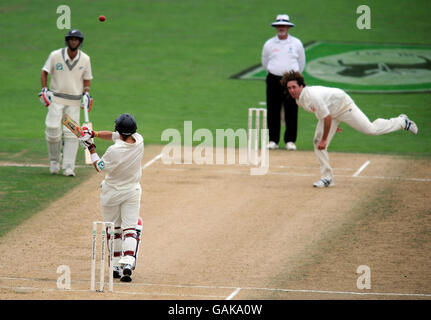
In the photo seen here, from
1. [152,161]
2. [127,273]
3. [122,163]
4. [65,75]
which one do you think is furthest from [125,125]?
[152,161]

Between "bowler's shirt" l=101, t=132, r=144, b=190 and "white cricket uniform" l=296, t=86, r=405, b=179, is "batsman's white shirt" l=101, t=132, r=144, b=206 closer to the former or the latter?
"bowler's shirt" l=101, t=132, r=144, b=190

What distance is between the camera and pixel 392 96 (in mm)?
20641

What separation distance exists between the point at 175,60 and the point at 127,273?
16.1 metres

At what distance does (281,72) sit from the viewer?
1573cm

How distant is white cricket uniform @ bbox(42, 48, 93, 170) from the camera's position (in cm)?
1373

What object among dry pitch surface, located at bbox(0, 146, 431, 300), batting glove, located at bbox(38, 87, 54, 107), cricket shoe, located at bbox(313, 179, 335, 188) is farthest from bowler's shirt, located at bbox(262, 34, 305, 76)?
batting glove, located at bbox(38, 87, 54, 107)

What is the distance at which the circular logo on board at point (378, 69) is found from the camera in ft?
71.6

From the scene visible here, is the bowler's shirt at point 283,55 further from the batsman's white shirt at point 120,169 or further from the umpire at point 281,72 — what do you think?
the batsman's white shirt at point 120,169

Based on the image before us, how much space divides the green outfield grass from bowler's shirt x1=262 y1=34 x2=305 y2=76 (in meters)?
1.54

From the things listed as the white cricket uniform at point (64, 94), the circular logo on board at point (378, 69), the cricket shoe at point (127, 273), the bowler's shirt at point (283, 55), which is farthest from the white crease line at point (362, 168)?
the circular logo on board at point (378, 69)

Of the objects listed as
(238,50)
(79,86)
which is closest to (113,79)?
(238,50)

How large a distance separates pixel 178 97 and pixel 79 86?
22.2ft

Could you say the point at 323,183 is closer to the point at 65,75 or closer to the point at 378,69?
the point at 65,75

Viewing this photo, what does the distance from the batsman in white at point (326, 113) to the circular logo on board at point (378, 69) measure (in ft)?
27.6
